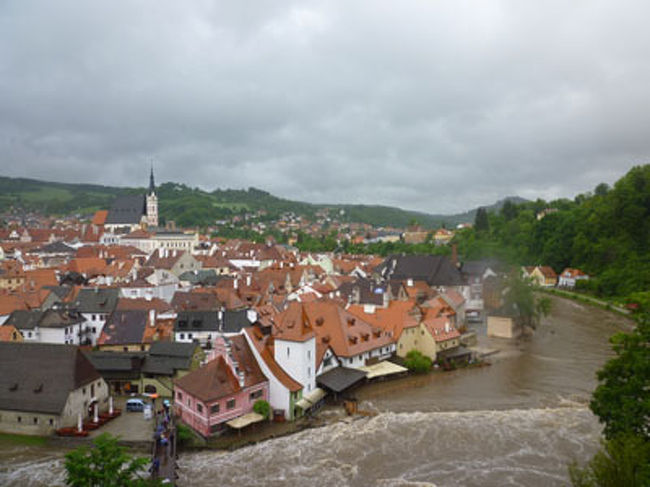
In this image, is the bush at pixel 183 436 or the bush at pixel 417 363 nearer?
the bush at pixel 183 436

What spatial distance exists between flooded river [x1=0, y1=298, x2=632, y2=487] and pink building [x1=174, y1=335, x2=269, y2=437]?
207 cm

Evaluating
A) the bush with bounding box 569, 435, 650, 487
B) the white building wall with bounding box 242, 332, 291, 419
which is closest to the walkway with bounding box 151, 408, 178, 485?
the white building wall with bounding box 242, 332, 291, 419

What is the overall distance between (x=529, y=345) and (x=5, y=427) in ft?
131

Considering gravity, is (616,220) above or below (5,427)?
above

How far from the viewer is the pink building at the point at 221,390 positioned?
25656mm

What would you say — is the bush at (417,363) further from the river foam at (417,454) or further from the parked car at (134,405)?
the parked car at (134,405)

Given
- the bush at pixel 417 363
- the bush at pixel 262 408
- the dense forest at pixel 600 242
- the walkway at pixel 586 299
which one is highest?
the dense forest at pixel 600 242

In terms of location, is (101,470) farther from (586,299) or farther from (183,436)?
(586,299)

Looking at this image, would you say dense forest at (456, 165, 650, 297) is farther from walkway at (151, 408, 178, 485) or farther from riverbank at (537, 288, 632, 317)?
walkway at (151, 408, 178, 485)

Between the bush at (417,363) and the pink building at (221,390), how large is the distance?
1249 centimetres

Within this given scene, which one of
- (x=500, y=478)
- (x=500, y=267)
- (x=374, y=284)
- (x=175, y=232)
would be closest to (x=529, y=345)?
(x=374, y=284)

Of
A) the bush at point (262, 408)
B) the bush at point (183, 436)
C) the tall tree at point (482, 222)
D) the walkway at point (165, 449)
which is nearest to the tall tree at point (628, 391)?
the bush at point (262, 408)

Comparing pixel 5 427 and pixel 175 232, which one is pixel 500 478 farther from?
pixel 175 232

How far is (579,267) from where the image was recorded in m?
93.3
